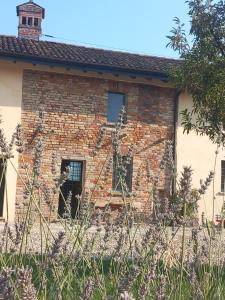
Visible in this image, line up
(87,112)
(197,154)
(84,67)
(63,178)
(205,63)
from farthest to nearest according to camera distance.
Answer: (197,154), (87,112), (84,67), (205,63), (63,178)

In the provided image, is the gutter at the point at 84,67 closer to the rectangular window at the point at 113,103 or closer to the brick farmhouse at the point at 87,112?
the brick farmhouse at the point at 87,112

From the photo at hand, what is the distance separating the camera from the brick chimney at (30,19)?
2230 cm

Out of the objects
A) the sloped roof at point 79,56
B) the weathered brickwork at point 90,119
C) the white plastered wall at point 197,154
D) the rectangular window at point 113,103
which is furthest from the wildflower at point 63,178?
the white plastered wall at point 197,154

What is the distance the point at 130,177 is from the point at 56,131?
2.75m

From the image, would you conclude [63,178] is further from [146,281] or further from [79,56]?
[79,56]

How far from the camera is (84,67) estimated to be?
17422 mm

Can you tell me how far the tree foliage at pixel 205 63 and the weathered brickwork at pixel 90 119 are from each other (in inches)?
293

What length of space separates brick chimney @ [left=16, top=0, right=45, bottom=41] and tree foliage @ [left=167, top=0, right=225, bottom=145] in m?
13.6

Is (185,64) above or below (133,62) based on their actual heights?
below

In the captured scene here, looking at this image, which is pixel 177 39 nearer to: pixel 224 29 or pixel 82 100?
pixel 224 29

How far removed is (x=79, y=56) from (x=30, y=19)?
575cm

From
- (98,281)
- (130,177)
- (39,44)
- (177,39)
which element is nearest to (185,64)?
(177,39)

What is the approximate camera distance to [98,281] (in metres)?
2.49

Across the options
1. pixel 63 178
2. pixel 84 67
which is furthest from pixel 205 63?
pixel 84 67
